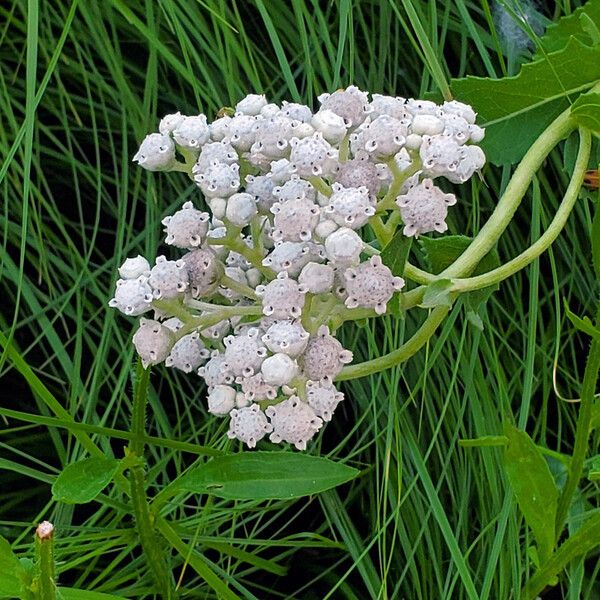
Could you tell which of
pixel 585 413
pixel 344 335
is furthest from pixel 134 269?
pixel 344 335

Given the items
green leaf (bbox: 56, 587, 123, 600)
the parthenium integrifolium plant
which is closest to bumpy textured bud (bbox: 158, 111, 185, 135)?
the parthenium integrifolium plant

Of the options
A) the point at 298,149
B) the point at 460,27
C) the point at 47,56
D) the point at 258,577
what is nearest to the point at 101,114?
the point at 47,56

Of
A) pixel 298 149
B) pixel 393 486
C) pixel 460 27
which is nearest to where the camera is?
pixel 298 149

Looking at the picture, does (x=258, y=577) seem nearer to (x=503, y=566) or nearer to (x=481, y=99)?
(x=503, y=566)

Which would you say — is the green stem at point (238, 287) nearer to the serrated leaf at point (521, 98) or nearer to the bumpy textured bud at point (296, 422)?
the bumpy textured bud at point (296, 422)

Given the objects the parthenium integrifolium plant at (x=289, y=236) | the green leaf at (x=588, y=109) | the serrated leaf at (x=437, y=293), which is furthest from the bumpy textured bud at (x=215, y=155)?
the green leaf at (x=588, y=109)

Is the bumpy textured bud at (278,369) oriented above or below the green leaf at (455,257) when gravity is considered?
above
